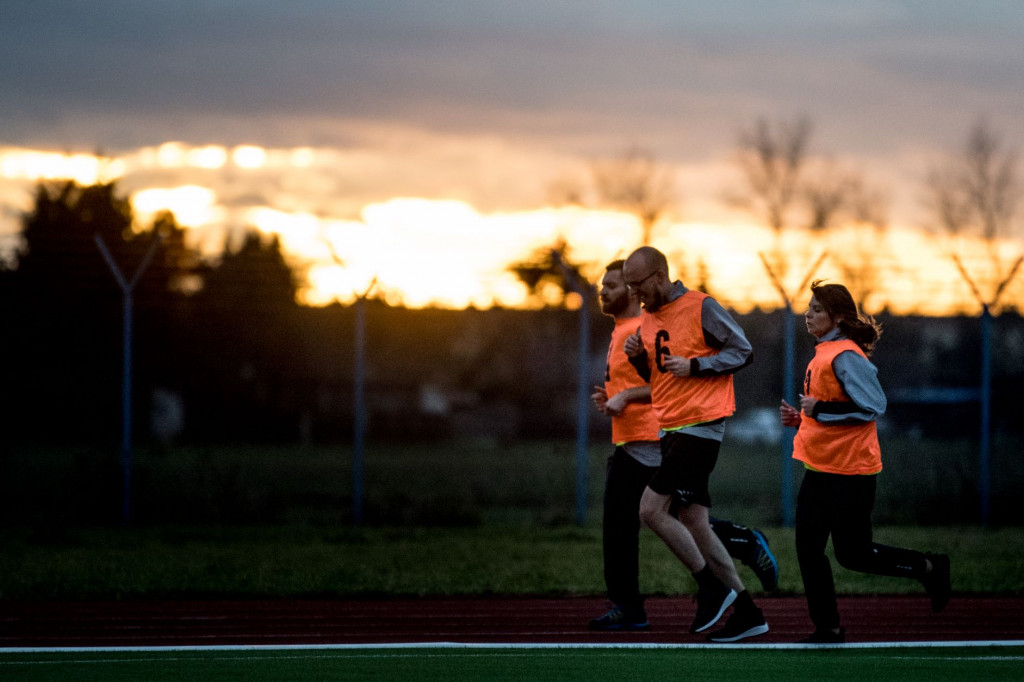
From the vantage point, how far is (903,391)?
39.6 metres

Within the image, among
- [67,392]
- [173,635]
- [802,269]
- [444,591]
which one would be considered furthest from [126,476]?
[67,392]

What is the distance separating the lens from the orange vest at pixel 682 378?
6.99 metres

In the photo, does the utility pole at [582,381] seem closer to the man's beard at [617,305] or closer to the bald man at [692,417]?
the man's beard at [617,305]

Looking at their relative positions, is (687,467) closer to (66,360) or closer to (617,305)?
(617,305)

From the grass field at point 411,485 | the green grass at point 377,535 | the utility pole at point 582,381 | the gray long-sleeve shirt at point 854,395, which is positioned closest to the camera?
the gray long-sleeve shirt at point 854,395

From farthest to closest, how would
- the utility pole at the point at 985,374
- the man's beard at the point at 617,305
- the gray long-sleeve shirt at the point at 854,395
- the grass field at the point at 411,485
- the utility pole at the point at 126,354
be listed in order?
the grass field at the point at 411,485, the utility pole at the point at 985,374, the utility pole at the point at 126,354, the man's beard at the point at 617,305, the gray long-sleeve shirt at the point at 854,395

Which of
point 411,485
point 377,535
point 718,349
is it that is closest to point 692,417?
point 718,349

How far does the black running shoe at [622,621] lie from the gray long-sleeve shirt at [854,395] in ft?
5.20

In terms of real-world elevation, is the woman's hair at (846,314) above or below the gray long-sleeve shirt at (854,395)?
above

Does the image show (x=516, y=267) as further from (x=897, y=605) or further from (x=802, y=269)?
(x=897, y=605)

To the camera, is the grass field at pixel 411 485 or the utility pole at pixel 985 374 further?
the grass field at pixel 411 485

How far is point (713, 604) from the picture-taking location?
23.0ft

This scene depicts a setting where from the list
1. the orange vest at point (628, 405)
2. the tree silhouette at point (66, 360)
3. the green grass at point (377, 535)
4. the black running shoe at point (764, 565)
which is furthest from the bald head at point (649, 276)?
the tree silhouette at point (66, 360)

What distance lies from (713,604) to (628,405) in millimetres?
1171
